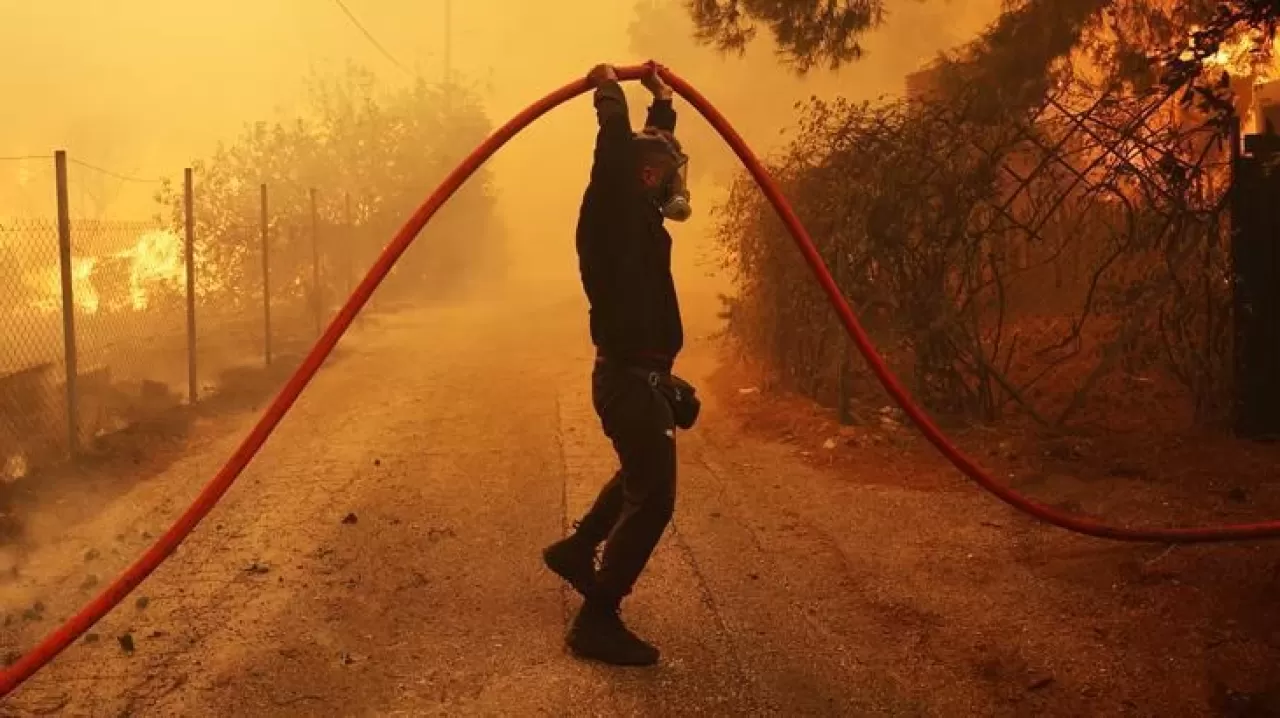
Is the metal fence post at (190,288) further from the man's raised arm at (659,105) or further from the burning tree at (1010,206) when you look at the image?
the man's raised arm at (659,105)

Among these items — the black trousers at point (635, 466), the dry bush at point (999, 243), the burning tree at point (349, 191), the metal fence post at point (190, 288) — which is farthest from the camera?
the burning tree at point (349, 191)

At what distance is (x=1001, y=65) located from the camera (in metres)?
9.20

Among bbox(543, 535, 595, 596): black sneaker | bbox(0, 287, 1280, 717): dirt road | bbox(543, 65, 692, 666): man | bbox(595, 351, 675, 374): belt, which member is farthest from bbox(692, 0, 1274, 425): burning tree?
bbox(543, 535, 595, 596): black sneaker

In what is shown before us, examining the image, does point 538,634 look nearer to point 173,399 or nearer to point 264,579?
point 264,579

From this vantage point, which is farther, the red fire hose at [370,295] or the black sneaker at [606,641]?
the black sneaker at [606,641]

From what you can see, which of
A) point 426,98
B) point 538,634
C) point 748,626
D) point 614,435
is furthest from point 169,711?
point 426,98

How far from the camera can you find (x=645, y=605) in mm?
5109

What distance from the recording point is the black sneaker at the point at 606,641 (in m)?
4.37

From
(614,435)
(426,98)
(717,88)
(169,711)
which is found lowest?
(169,711)

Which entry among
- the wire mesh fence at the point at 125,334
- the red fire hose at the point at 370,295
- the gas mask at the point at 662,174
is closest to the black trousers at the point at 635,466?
the gas mask at the point at 662,174

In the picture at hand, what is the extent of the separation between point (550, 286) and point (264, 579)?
1103 inches

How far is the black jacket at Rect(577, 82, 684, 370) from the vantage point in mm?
4359

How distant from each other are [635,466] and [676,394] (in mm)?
326

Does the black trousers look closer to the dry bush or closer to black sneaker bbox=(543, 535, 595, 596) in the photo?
black sneaker bbox=(543, 535, 595, 596)
